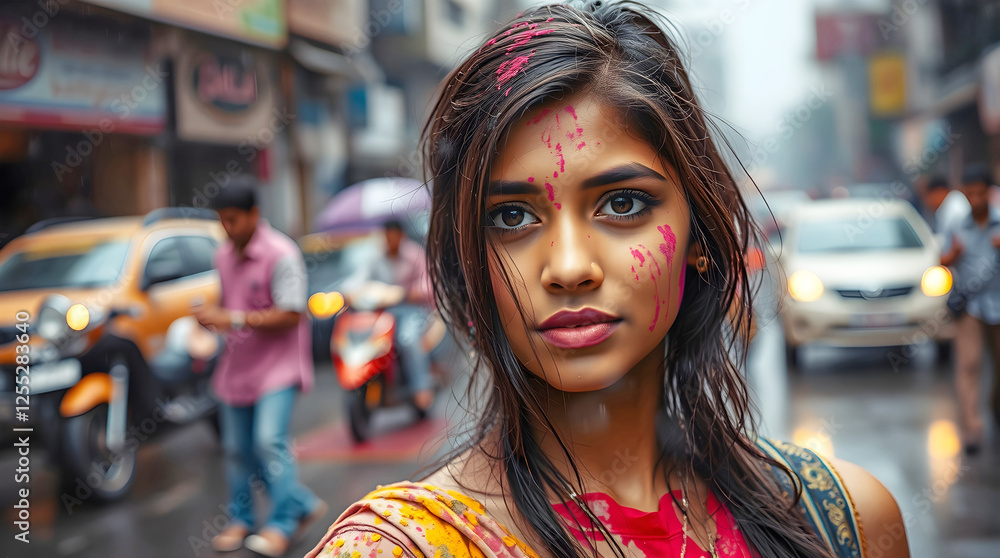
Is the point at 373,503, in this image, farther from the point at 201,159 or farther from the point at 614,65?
the point at 201,159

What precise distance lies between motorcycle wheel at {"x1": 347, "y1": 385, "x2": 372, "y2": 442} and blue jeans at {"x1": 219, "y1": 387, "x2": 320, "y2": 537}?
164cm

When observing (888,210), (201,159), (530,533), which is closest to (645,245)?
(530,533)

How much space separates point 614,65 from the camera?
3.44 feet

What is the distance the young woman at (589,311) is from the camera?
0.96 meters

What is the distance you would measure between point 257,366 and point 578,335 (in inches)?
117

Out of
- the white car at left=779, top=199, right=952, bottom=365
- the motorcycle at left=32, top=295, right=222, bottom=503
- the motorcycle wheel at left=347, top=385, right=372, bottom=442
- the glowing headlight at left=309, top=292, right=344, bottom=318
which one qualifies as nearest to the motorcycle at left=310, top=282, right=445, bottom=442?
the motorcycle wheel at left=347, top=385, right=372, bottom=442

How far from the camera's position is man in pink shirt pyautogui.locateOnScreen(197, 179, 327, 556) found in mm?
3592

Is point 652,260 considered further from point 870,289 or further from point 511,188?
point 870,289

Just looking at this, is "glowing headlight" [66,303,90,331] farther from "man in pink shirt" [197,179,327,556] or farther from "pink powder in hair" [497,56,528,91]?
"pink powder in hair" [497,56,528,91]

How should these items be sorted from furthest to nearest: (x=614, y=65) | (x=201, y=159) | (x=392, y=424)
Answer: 1. (x=201, y=159)
2. (x=392, y=424)
3. (x=614, y=65)

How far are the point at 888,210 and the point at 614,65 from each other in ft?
25.3

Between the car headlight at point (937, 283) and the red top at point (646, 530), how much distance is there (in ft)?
21.9

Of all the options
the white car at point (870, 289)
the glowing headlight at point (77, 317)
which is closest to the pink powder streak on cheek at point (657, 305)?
the glowing headlight at point (77, 317)

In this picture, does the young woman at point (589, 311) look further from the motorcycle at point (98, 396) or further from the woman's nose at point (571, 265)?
the motorcycle at point (98, 396)
